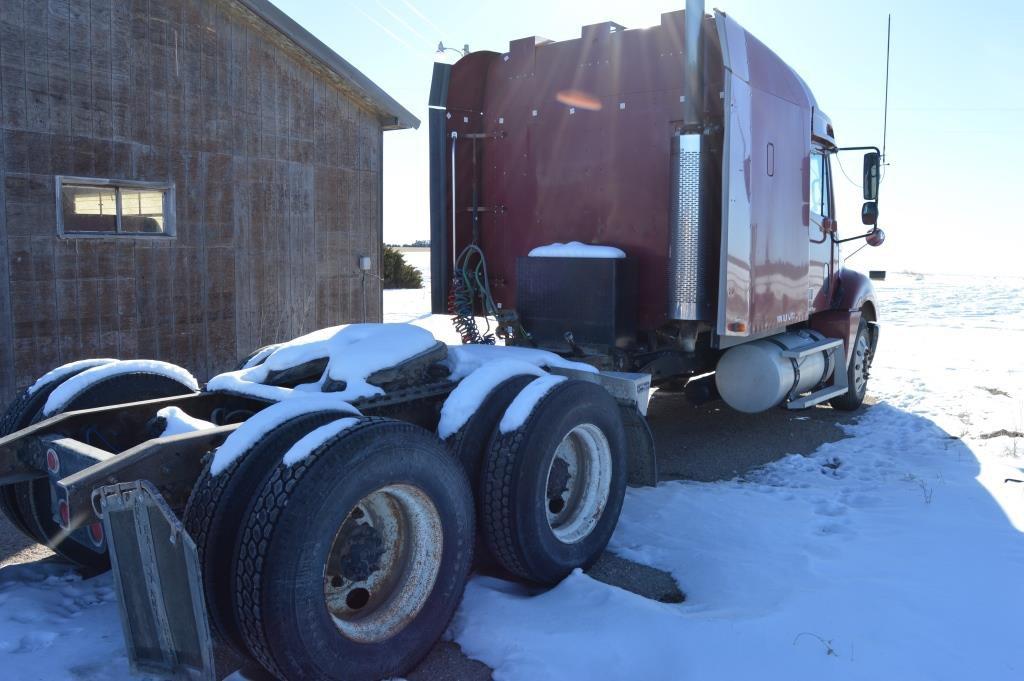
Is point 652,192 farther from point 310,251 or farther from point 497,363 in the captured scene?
point 310,251

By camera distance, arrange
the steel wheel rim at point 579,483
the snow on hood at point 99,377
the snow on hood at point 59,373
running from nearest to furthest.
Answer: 1. the snow on hood at point 99,377
2. the steel wheel rim at point 579,483
3. the snow on hood at point 59,373

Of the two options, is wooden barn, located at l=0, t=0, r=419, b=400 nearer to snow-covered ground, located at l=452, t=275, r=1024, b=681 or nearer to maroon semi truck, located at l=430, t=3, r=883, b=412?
maroon semi truck, located at l=430, t=3, r=883, b=412

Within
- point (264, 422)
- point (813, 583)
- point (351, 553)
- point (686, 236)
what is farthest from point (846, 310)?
point (264, 422)

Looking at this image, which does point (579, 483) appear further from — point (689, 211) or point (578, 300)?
point (689, 211)

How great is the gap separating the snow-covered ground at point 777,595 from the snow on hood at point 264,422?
3.12 feet

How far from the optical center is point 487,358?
4.77m

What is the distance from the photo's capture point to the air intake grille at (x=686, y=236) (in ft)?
18.6

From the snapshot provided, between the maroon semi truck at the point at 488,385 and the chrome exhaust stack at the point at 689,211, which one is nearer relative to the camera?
the maroon semi truck at the point at 488,385

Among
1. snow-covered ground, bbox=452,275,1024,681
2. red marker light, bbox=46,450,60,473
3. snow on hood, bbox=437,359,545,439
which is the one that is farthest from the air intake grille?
red marker light, bbox=46,450,60,473

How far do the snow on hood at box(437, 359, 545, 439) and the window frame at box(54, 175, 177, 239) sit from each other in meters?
6.00

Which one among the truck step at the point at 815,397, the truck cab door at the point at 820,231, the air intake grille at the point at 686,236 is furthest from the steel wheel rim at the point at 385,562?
the truck cab door at the point at 820,231

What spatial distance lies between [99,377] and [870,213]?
7194 mm

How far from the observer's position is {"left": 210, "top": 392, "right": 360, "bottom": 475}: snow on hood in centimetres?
305

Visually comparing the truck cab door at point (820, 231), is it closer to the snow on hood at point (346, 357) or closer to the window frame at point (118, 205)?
the snow on hood at point (346, 357)
